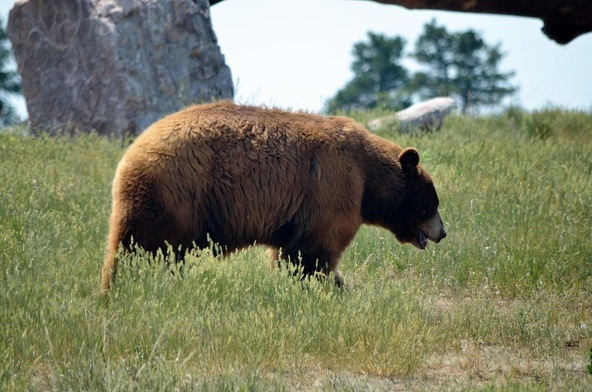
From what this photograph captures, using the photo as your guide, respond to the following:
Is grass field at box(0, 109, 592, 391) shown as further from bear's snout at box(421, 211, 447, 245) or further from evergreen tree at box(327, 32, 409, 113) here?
evergreen tree at box(327, 32, 409, 113)

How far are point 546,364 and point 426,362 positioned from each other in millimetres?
1063

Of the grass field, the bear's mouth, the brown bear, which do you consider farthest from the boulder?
the brown bear

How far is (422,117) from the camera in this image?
16953 millimetres

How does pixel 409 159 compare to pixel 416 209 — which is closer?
pixel 409 159

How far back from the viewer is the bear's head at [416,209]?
8.91 m

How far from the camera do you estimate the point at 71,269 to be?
7559mm

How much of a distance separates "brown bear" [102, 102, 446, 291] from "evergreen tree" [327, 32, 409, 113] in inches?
1405

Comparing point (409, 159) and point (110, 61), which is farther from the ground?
point (110, 61)

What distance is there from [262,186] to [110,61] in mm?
7271

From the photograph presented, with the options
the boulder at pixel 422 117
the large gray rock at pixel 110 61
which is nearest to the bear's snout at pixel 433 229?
the large gray rock at pixel 110 61

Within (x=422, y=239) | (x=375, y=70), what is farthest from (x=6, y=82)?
(x=422, y=239)

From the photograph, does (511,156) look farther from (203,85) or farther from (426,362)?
(426,362)

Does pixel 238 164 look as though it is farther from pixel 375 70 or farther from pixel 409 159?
pixel 375 70

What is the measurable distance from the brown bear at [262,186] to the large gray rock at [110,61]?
5798 millimetres
